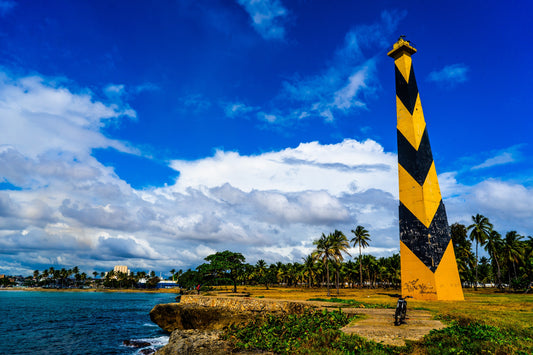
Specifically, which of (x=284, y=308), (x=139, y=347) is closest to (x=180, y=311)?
(x=139, y=347)

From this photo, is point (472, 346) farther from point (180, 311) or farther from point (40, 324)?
point (40, 324)

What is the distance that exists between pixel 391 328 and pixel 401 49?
26.8 metres

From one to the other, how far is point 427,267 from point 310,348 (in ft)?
58.8

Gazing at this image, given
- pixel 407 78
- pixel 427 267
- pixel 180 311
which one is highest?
pixel 407 78

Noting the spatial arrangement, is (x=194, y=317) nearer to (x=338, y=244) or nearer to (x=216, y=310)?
(x=216, y=310)

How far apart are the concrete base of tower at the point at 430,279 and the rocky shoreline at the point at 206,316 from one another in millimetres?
11081

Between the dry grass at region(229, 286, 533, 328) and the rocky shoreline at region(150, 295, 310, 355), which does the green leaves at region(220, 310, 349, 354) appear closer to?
the rocky shoreline at region(150, 295, 310, 355)

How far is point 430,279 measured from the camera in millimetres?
23484

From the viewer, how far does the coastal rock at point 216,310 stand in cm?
1995

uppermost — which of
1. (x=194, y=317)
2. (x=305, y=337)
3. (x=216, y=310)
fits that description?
(x=305, y=337)

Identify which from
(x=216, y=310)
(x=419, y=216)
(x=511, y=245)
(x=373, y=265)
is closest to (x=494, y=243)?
(x=511, y=245)

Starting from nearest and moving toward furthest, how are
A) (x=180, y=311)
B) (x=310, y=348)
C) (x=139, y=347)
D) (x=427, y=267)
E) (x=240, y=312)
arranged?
(x=310, y=348) < (x=240, y=312) < (x=427, y=267) < (x=139, y=347) < (x=180, y=311)

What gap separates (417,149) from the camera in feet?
86.0

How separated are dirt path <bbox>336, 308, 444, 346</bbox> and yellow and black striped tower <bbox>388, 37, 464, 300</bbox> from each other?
11091 mm
